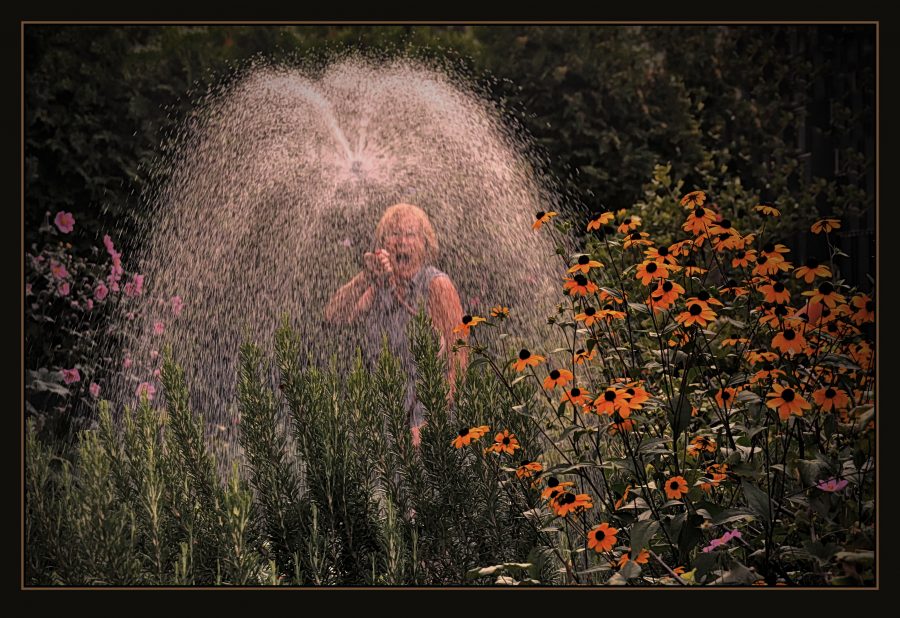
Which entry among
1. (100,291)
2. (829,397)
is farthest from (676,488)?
(100,291)

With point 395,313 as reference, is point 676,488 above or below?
below

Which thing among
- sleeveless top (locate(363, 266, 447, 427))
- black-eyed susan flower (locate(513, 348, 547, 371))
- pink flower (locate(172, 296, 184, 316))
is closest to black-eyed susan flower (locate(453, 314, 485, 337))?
black-eyed susan flower (locate(513, 348, 547, 371))

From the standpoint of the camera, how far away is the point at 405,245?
4.68 metres

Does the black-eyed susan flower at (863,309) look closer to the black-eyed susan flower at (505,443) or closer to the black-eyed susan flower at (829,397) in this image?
the black-eyed susan flower at (829,397)

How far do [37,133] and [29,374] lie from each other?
2.26 meters

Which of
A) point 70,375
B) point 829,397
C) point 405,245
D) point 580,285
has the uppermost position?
point 405,245

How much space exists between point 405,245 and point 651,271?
2.22 m

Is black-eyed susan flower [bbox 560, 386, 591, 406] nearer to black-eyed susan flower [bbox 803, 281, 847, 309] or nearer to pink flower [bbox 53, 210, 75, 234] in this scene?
black-eyed susan flower [bbox 803, 281, 847, 309]

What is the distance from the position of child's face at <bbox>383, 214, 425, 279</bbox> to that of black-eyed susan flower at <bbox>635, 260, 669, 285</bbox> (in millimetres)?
2149

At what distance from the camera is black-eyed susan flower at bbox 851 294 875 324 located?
9.04ft

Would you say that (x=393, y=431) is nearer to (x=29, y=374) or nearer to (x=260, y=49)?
(x=29, y=374)

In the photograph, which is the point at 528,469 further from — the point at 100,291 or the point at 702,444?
the point at 100,291

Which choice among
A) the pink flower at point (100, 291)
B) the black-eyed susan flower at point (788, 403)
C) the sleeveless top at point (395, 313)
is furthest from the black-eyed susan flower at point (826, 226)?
the pink flower at point (100, 291)

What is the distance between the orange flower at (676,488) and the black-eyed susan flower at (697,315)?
17.6 inches
